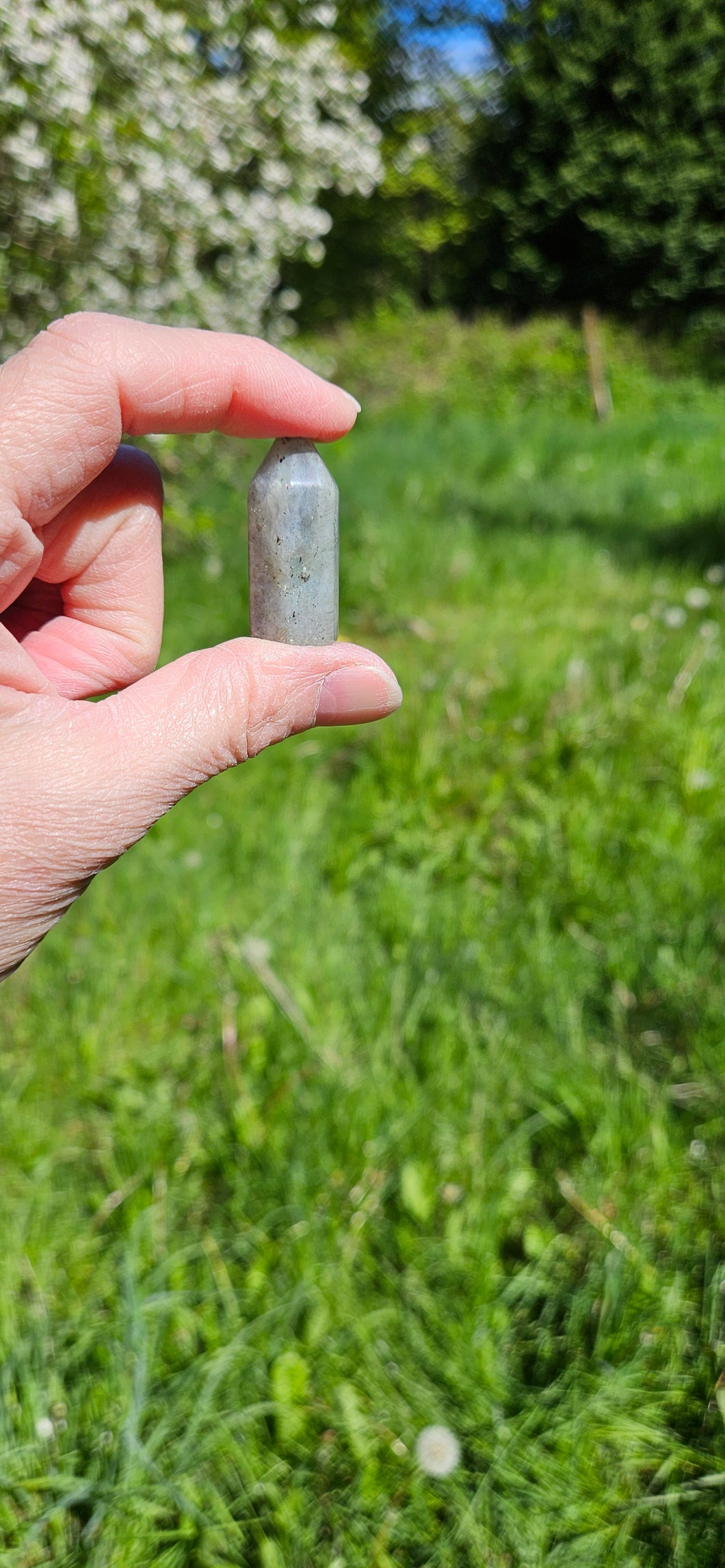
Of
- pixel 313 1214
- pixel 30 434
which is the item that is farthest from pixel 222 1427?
pixel 30 434

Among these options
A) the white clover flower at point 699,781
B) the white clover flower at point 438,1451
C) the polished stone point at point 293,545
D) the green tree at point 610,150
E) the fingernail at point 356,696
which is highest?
the green tree at point 610,150

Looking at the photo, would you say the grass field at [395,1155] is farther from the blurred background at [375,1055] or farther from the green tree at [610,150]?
the green tree at [610,150]

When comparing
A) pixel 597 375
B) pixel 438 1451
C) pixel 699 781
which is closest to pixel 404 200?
pixel 597 375

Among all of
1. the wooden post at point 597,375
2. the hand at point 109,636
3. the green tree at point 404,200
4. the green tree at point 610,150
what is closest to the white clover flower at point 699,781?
the hand at point 109,636

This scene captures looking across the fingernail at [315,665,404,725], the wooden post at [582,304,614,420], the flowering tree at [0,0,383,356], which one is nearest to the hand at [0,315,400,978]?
the fingernail at [315,665,404,725]

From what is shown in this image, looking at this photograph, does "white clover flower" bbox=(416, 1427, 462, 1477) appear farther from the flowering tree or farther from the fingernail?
the flowering tree

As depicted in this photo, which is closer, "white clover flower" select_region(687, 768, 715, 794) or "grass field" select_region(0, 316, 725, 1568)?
"grass field" select_region(0, 316, 725, 1568)
